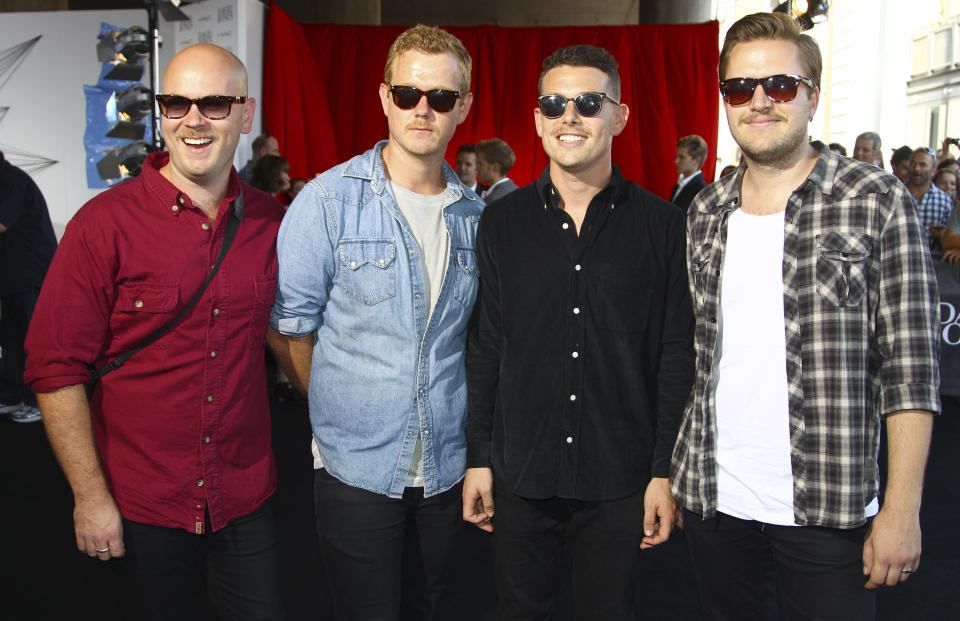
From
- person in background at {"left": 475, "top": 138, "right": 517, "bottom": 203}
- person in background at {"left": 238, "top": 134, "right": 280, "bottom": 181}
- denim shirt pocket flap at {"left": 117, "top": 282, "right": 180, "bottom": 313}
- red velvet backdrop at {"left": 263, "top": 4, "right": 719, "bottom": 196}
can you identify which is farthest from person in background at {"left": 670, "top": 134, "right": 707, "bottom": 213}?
denim shirt pocket flap at {"left": 117, "top": 282, "right": 180, "bottom": 313}

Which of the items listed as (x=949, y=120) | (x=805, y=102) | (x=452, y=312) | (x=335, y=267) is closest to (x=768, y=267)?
(x=805, y=102)

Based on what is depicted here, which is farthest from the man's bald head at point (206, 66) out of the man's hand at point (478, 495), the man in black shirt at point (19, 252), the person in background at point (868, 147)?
the person in background at point (868, 147)

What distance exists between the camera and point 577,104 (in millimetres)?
1967

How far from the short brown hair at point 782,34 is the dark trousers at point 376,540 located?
4.67ft

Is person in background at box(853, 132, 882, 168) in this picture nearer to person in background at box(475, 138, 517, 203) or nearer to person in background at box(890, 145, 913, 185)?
person in background at box(890, 145, 913, 185)

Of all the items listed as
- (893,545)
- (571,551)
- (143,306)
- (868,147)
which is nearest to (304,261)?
(143,306)

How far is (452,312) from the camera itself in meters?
2.04

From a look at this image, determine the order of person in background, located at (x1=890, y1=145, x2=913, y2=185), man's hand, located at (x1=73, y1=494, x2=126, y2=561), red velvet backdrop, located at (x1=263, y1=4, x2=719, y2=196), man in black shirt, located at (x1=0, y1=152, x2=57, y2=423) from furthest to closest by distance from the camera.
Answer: red velvet backdrop, located at (x1=263, y1=4, x2=719, y2=196)
person in background, located at (x1=890, y1=145, x2=913, y2=185)
man in black shirt, located at (x1=0, y1=152, x2=57, y2=423)
man's hand, located at (x1=73, y1=494, x2=126, y2=561)

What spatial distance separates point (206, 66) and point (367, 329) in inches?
31.1

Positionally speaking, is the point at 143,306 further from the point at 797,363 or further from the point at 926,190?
the point at 926,190

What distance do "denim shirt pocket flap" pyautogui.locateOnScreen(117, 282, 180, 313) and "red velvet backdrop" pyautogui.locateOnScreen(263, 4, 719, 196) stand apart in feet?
29.1

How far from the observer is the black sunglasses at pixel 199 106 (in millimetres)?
1857

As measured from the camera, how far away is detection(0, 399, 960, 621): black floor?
3.03m

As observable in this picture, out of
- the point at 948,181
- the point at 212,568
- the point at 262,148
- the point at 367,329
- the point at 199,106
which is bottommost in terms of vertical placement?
the point at 212,568
